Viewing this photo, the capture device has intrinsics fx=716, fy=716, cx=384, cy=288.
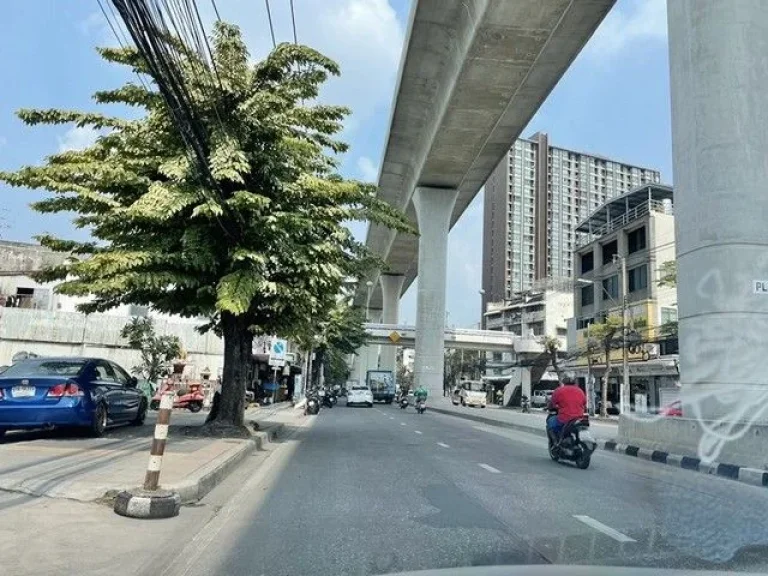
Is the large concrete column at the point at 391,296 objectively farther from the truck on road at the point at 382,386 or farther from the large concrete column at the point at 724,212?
the large concrete column at the point at 724,212

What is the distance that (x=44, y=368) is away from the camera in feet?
40.0

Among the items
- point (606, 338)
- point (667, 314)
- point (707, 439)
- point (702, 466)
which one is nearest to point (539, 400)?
point (667, 314)

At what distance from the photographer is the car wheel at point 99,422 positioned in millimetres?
12172

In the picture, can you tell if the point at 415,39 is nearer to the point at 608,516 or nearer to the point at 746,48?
the point at 746,48

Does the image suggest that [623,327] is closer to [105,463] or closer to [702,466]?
[702,466]

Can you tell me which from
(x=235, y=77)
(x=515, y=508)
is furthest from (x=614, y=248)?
(x=515, y=508)

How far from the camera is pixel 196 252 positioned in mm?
12484

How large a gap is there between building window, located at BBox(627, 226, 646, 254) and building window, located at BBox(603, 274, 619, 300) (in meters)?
2.44

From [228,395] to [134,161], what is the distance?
5.03 metres

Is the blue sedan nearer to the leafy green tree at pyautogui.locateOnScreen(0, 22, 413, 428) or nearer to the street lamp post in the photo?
the leafy green tree at pyautogui.locateOnScreen(0, 22, 413, 428)

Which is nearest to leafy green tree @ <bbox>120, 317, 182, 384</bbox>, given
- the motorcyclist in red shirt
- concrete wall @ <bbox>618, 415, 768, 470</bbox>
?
concrete wall @ <bbox>618, 415, 768, 470</bbox>

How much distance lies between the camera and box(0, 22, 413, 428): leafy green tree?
39.5 ft

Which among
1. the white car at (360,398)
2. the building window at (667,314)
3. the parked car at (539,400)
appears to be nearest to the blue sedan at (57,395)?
the white car at (360,398)

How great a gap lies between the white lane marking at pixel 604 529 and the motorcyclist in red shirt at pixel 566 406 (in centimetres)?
514
